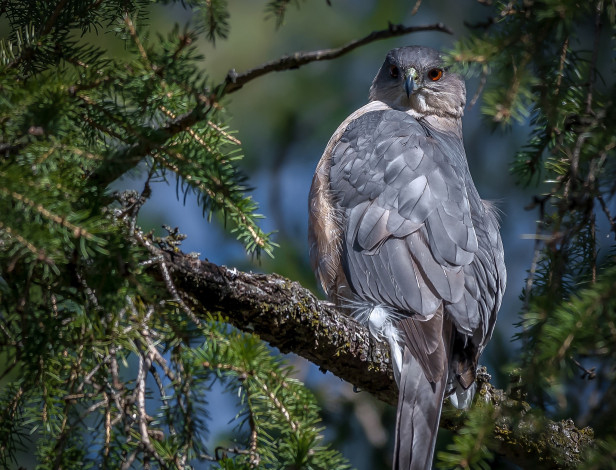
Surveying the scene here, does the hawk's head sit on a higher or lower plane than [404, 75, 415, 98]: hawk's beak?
higher

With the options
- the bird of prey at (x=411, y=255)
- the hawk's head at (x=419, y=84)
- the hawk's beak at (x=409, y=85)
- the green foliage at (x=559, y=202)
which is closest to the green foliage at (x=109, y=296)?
the green foliage at (x=559, y=202)

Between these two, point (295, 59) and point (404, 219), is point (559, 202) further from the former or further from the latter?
point (404, 219)

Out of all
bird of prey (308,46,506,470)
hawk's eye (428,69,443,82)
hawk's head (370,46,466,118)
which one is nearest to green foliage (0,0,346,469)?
bird of prey (308,46,506,470)

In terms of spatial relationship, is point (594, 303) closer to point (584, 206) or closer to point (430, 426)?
point (584, 206)

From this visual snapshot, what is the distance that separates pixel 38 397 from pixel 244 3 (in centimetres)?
623

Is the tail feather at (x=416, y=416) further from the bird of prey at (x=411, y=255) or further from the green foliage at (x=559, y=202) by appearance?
the green foliage at (x=559, y=202)

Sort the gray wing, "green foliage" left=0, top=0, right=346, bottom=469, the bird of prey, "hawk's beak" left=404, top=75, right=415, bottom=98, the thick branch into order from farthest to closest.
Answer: "hawk's beak" left=404, top=75, right=415, bottom=98 < the gray wing < the bird of prey < the thick branch < "green foliage" left=0, top=0, right=346, bottom=469

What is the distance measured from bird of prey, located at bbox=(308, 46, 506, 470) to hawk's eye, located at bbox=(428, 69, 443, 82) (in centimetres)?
81

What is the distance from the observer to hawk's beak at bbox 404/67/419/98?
5.25 m

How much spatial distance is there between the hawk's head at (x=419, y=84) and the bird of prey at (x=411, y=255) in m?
0.70

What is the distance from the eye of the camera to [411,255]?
3.82 m

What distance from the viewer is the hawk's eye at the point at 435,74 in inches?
212

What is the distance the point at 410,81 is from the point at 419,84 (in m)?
0.13

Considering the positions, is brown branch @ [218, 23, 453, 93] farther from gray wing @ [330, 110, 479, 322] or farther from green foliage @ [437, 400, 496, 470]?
gray wing @ [330, 110, 479, 322]
